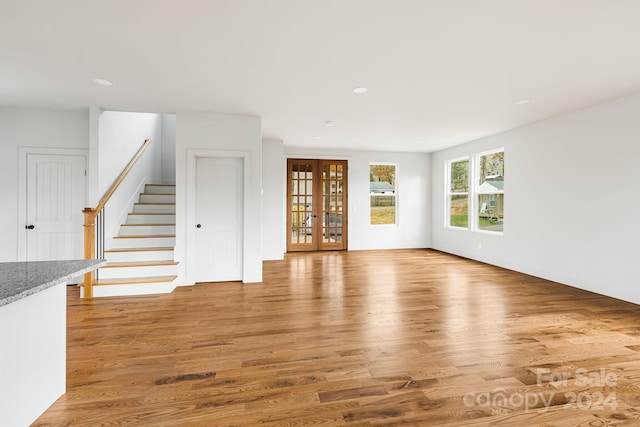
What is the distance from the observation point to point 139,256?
4699 millimetres

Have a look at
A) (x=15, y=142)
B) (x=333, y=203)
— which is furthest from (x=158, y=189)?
(x=333, y=203)

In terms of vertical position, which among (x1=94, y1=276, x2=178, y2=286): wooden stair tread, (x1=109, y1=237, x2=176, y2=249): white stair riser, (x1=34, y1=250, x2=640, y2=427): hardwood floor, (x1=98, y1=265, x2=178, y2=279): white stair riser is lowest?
(x1=34, y1=250, x2=640, y2=427): hardwood floor

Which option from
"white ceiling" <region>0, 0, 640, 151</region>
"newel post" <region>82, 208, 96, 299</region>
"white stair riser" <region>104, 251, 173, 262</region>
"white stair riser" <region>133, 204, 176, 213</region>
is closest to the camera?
"white ceiling" <region>0, 0, 640, 151</region>

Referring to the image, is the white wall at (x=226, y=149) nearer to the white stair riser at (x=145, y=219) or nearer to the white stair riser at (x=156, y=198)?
the white stair riser at (x=145, y=219)

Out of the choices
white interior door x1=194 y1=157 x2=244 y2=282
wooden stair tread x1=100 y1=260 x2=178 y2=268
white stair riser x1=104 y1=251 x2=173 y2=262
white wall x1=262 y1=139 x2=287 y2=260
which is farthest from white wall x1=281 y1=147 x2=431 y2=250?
wooden stair tread x1=100 y1=260 x2=178 y2=268

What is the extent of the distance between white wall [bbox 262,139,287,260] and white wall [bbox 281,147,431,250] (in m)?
1.07

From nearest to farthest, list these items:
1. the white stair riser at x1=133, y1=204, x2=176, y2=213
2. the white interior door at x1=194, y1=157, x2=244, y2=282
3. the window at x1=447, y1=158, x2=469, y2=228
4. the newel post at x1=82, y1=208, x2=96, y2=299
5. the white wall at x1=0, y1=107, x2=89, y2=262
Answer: the newel post at x1=82, y1=208, x2=96, y2=299, the white wall at x1=0, y1=107, x2=89, y2=262, the white interior door at x1=194, y1=157, x2=244, y2=282, the white stair riser at x1=133, y1=204, x2=176, y2=213, the window at x1=447, y1=158, x2=469, y2=228

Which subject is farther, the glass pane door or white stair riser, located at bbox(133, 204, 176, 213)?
the glass pane door

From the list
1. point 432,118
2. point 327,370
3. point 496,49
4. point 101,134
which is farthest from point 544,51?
point 101,134

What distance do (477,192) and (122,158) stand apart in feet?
22.2

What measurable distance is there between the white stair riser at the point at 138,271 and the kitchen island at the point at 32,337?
103 inches

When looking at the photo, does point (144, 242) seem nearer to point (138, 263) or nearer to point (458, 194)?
point (138, 263)

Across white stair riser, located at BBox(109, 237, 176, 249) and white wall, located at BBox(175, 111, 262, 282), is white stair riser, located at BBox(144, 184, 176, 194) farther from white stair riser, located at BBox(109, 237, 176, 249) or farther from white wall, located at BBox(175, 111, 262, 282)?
white wall, located at BBox(175, 111, 262, 282)

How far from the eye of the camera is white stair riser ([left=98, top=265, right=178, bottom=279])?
434 centimetres
